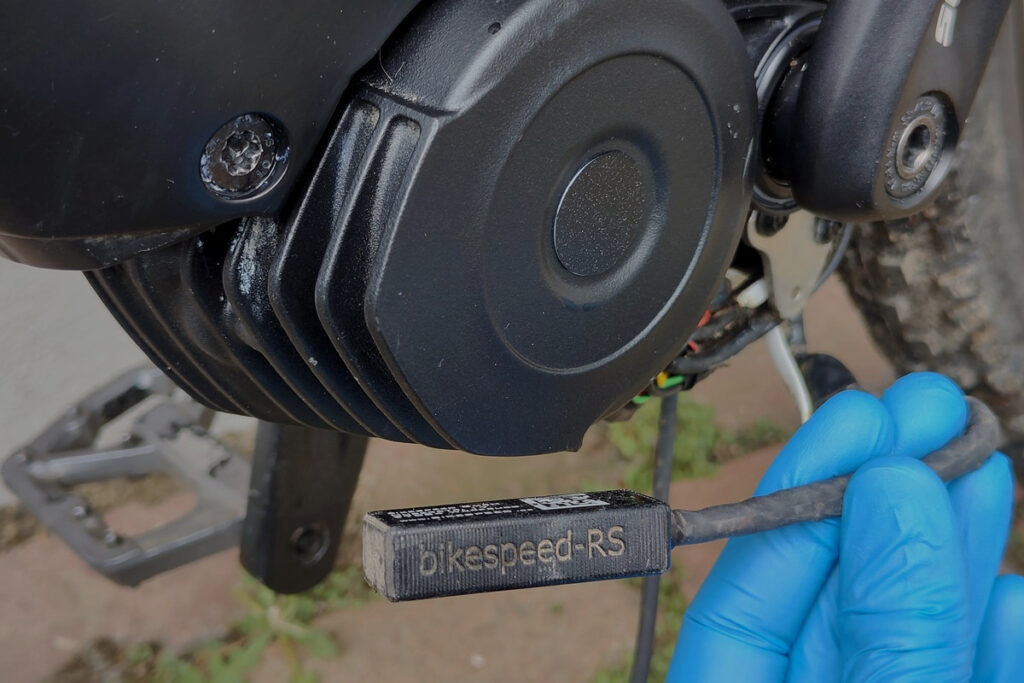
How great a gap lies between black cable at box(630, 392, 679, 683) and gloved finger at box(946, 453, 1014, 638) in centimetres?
28

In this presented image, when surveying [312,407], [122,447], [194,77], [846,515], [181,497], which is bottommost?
[181,497]

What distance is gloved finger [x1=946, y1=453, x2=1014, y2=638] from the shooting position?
82cm

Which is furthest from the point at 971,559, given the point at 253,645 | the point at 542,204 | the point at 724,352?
the point at 253,645

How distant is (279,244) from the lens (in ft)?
1.68

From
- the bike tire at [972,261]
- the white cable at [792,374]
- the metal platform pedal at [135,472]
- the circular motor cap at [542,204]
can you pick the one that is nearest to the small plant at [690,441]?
the bike tire at [972,261]

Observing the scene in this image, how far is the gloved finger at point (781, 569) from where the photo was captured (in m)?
0.77

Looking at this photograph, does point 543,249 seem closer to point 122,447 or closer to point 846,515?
point 846,515

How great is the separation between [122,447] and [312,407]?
84 centimetres

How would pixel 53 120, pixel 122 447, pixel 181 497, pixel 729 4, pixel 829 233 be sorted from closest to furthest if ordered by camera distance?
pixel 53 120 < pixel 729 4 < pixel 829 233 < pixel 122 447 < pixel 181 497

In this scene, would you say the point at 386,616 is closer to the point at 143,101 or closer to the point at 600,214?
the point at 600,214

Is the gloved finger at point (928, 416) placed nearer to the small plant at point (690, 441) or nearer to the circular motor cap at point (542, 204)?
the circular motor cap at point (542, 204)

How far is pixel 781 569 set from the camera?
78 centimetres

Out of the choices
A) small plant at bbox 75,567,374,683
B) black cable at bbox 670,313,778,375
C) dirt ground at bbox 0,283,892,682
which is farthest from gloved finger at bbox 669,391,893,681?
small plant at bbox 75,567,374,683

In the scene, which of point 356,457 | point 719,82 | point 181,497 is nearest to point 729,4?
point 719,82
